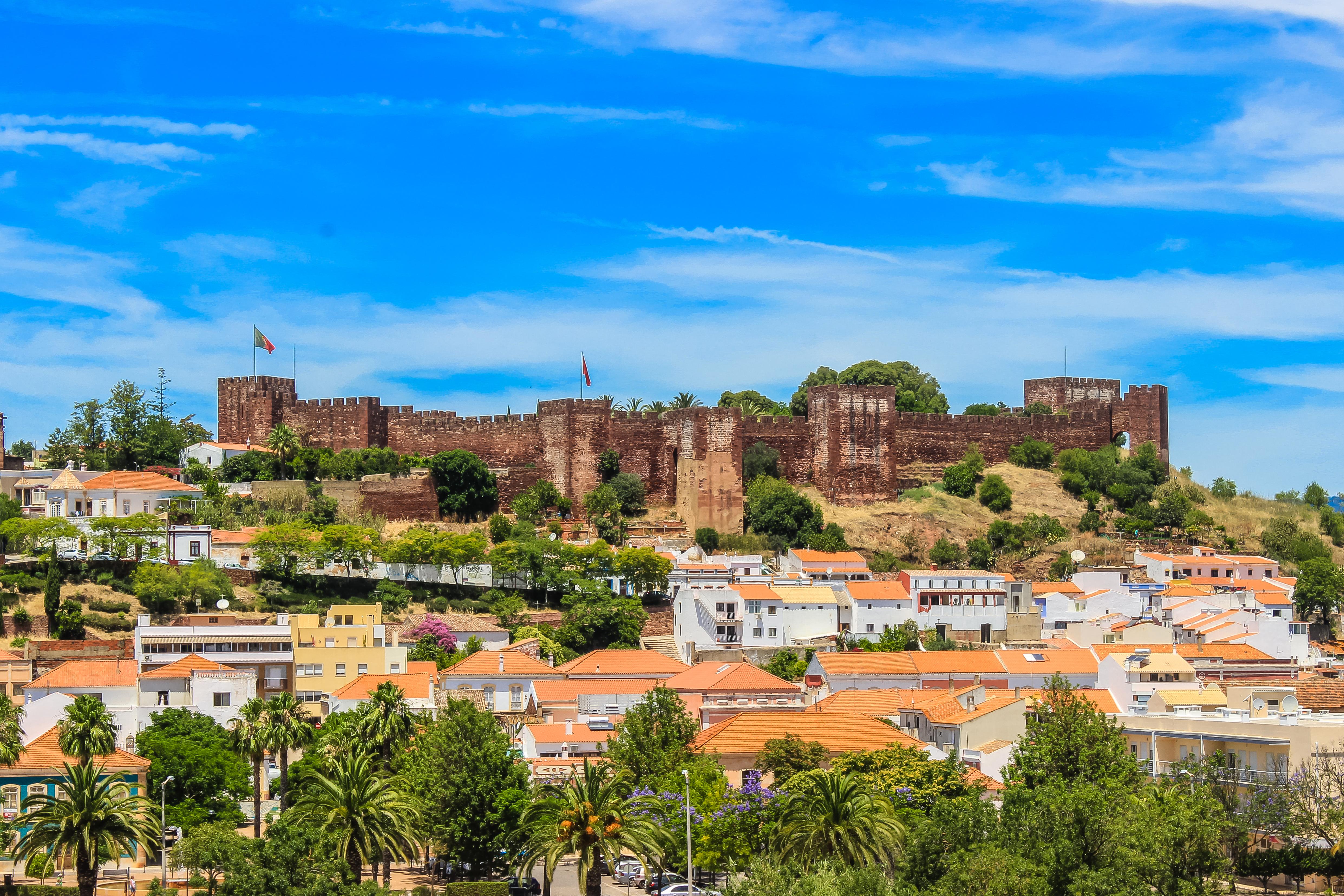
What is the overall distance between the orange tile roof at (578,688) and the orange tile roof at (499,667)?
68 centimetres

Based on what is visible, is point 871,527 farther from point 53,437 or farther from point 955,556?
point 53,437

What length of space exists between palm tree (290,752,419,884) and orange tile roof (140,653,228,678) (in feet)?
55.6

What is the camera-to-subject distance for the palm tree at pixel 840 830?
1278 inches

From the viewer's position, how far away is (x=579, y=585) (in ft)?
223

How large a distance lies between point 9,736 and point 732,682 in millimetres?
21944

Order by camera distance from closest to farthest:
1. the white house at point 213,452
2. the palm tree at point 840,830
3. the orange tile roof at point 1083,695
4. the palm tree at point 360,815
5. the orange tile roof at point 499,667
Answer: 1. the palm tree at point 840,830
2. the palm tree at point 360,815
3. the orange tile roof at point 1083,695
4. the orange tile roof at point 499,667
5. the white house at point 213,452

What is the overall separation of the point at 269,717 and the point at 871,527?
4275 cm

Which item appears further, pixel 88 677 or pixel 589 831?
pixel 88 677

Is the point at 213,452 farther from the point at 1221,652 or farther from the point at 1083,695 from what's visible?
the point at 1083,695

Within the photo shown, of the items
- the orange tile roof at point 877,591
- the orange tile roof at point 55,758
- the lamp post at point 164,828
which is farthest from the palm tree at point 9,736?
the orange tile roof at point 877,591

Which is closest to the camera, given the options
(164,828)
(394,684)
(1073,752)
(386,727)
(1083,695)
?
(164,828)

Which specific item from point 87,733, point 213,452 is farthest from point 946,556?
point 87,733

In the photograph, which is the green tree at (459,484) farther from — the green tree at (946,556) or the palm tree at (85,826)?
the palm tree at (85,826)

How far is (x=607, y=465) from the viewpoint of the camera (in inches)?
3174
